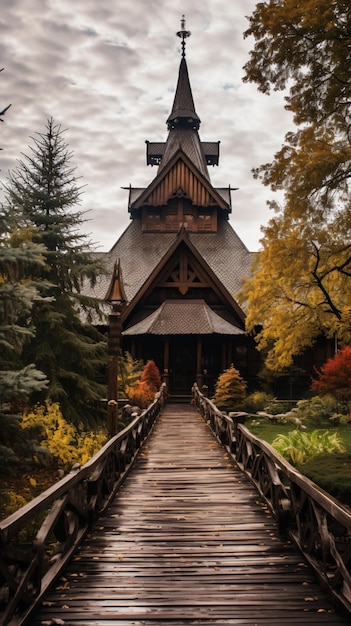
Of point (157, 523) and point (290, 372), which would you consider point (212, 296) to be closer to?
point (290, 372)

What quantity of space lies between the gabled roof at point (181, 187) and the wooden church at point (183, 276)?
0.06 meters

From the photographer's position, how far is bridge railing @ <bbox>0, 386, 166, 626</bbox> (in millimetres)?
4125

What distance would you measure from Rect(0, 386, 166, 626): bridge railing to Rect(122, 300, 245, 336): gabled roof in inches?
610

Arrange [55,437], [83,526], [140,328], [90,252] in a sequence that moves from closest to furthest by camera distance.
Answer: [83,526] → [55,437] → [90,252] → [140,328]

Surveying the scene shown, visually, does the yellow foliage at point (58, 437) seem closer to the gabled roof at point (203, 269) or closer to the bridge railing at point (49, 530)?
the bridge railing at point (49, 530)

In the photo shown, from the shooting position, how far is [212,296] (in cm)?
2883

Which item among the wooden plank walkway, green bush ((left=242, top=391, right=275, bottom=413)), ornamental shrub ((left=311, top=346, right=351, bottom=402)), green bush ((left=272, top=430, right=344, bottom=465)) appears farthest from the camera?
green bush ((left=242, top=391, right=275, bottom=413))

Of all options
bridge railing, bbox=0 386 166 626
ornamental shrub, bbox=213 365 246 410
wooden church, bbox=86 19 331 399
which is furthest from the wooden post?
Answer: ornamental shrub, bbox=213 365 246 410

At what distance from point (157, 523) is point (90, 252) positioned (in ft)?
28.6

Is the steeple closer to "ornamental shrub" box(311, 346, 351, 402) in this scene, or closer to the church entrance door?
the church entrance door

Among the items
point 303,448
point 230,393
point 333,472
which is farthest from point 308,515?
point 230,393

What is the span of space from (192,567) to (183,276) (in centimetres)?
2339

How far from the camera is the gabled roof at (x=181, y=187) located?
3297cm

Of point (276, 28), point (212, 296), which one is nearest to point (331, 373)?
point (276, 28)
